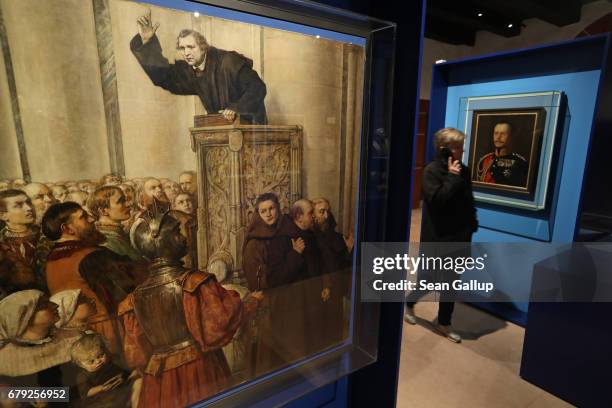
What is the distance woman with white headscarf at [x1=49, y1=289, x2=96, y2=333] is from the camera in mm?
836

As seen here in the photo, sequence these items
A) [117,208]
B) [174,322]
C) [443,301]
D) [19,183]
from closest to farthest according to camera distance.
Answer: [19,183] → [117,208] → [174,322] → [443,301]

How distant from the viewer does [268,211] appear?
113cm

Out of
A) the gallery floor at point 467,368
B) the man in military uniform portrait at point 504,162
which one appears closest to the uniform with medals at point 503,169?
the man in military uniform portrait at point 504,162

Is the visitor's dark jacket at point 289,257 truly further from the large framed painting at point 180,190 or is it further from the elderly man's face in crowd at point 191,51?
the elderly man's face in crowd at point 191,51

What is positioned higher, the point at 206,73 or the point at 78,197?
the point at 206,73

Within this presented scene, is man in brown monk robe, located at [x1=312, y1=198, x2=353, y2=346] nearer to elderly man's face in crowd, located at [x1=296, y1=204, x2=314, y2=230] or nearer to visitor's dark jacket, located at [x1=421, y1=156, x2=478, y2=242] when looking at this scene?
elderly man's face in crowd, located at [x1=296, y1=204, x2=314, y2=230]

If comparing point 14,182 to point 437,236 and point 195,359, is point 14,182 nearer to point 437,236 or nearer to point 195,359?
point 195,359

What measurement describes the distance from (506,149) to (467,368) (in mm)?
1942

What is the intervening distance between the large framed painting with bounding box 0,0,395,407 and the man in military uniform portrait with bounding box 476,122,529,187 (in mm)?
2414

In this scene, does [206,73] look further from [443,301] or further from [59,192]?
[443,301]

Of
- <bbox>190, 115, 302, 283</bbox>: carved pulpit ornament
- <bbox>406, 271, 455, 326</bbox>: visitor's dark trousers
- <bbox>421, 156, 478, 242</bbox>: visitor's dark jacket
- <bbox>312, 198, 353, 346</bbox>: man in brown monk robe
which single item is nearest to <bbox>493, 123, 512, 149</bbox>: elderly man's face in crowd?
<bbox>421, 156, 478, 242</bbox>: visitor's dark jacket

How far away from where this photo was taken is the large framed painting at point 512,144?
2924 mm

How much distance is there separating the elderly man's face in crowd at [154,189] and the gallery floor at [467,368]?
2.17m

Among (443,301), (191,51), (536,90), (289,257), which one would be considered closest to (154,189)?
(191,51)
